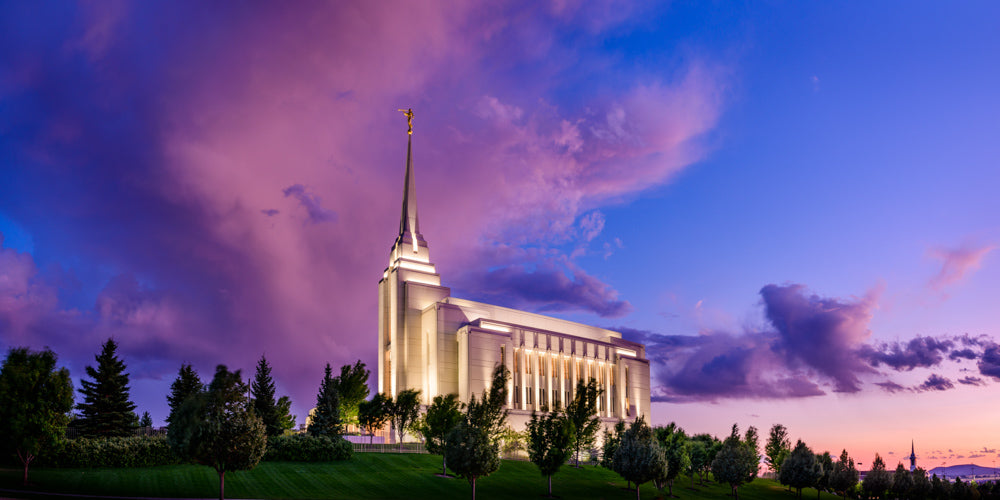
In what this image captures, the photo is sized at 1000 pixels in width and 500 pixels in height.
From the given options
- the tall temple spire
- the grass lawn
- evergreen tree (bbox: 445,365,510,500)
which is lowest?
the grass lawn

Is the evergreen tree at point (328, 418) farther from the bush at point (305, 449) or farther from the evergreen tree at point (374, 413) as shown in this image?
the evergreen tree at point (374, 413)

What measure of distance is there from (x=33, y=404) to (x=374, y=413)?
38278 mm

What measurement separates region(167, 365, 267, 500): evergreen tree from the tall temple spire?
64978mm

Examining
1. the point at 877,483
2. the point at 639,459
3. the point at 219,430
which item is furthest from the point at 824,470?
the point at 219,430

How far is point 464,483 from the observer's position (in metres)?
54.8

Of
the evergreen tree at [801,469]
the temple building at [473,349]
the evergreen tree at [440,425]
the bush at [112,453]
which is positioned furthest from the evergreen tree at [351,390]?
the evergreen tree at [801,469]

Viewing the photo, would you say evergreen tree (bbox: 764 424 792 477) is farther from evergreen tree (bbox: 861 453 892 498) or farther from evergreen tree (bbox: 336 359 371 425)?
evergreen tree (bbox: 336 359 371 425)

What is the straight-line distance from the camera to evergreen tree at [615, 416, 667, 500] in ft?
175

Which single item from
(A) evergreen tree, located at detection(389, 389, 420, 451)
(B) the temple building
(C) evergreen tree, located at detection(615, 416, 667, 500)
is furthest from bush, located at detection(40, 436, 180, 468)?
(B) the temple building

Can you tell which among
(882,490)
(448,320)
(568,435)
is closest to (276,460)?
(568,435)

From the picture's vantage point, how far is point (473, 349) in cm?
9000

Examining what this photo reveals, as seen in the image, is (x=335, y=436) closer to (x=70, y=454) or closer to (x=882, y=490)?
(x=70, y=454)

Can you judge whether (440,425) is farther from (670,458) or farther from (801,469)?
(801,469)

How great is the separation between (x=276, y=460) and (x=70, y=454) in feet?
46.4
